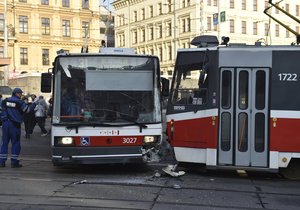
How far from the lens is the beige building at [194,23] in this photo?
77.5 metres

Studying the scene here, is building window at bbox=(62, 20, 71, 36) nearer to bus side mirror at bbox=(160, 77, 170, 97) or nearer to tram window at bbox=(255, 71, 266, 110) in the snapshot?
bus side mirror at bbox=(160, 77, 170, 97)

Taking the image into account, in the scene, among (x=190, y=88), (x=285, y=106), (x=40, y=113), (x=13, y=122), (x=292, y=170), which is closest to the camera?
(x=285, y=106)

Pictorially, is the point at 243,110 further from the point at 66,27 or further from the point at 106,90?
the point at 66,27

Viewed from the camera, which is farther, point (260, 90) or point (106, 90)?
point (106, 90)

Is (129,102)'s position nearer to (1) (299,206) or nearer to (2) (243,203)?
(2) (243,203)

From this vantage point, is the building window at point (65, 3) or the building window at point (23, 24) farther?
the building window at point (65, 3)

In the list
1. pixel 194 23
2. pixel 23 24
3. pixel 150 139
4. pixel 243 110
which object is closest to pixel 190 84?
pixel 243 110

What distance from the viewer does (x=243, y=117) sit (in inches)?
389

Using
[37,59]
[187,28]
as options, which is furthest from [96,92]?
[187,28]

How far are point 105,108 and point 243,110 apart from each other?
9.18ft

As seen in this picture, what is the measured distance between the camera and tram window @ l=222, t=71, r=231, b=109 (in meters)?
9.95

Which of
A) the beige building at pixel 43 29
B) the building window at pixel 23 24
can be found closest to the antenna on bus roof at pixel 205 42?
the beige building at pixel 43 29

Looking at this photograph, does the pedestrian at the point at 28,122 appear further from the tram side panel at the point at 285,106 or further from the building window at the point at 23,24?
the building window at the point at 23,24

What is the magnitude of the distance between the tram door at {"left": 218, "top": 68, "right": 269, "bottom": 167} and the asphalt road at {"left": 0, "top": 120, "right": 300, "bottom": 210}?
52 centimetres
